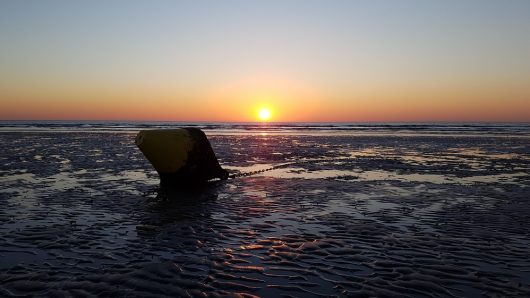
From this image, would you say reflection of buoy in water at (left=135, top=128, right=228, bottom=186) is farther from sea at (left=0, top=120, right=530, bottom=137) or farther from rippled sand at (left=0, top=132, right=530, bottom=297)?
sea at (left=0, top=120, right=530, bottom=137)

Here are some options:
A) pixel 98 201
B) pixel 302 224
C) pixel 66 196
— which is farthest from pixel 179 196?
pixel 302 224

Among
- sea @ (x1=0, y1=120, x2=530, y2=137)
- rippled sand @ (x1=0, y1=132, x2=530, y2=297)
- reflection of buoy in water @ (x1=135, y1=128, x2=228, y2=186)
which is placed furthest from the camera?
sea @ (x1=0, y1=120, x2=530, y2=137)

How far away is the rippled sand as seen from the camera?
4.64 m

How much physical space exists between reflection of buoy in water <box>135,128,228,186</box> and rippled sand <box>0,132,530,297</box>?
696 millimetres

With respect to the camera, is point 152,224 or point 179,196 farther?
point 179,196

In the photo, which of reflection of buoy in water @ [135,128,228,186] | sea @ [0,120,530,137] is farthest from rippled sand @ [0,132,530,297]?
sea @ [0,120,530,137]

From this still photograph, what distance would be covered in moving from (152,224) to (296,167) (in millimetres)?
9666

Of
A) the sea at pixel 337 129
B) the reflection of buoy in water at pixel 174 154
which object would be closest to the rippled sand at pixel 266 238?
the reflection of buoy in water at pixel 174 154

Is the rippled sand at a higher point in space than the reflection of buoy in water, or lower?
lower

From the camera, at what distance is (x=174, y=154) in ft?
38.8

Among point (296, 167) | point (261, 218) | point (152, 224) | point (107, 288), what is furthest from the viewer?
point (296, 167)

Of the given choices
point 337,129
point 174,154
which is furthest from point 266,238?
point 337,129

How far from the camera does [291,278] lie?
4.83m

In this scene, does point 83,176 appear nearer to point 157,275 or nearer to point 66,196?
point 66,196
